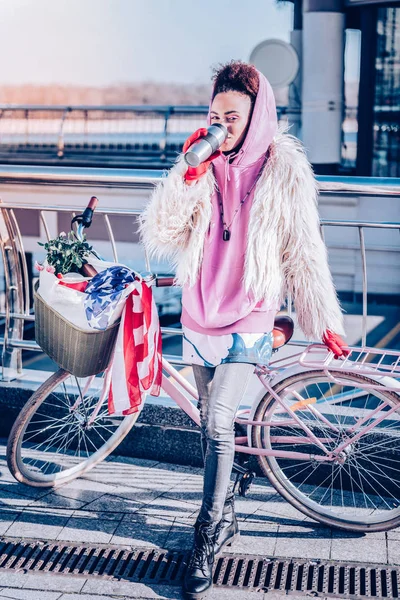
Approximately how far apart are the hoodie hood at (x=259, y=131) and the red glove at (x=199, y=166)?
12 centimetres

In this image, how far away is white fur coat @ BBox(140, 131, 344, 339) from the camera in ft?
9.32

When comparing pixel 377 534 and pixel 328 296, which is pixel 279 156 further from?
pixel 377 534

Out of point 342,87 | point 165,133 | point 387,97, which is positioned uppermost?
point 342,87

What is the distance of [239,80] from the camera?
9.18 ft

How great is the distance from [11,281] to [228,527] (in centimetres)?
186

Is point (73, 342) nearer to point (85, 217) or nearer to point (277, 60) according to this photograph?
point (85, 217)

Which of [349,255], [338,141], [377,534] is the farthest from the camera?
[338,141]

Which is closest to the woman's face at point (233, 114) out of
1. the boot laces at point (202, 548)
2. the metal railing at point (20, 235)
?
the metal railing at point (20, 235)

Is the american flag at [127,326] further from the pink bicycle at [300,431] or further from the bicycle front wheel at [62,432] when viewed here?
the bicycle front wheel at [62,432]


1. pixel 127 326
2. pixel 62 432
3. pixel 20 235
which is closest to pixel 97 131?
pixel 20 235

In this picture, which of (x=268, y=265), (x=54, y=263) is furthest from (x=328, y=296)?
(x=54, y=263)

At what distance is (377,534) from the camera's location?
11.1ft

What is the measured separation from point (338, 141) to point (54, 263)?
1031 cm

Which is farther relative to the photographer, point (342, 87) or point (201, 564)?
point (342, 87)
